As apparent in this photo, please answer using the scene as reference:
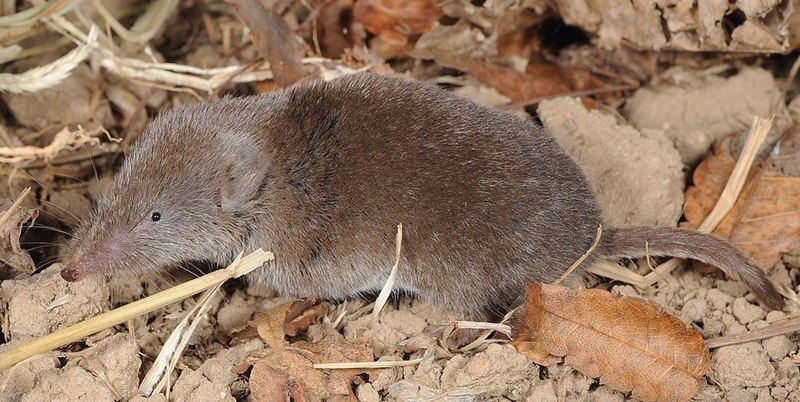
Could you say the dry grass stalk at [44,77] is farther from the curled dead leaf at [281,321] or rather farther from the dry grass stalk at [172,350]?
the curled dead leaf at [281,321]

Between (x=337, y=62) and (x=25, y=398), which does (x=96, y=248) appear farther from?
(x=337, y=62)

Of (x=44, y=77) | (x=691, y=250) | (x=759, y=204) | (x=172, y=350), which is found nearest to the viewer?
(x=172, y=350)

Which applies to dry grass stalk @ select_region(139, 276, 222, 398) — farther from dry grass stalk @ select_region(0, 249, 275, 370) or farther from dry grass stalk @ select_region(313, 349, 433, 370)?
dry grass stalk @ select_region(313, 349, 433, 370)

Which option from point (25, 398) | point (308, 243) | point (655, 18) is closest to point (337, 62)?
point (308, 243)

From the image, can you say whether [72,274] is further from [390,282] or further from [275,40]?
[275,40]

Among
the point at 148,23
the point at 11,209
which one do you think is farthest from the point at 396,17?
the point at 11,209

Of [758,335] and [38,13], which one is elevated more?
[38,13]

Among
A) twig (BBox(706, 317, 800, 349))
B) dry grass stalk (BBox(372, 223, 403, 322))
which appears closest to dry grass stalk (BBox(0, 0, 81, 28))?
dry grass stalk (BBox(372, 223, 403, 322))
